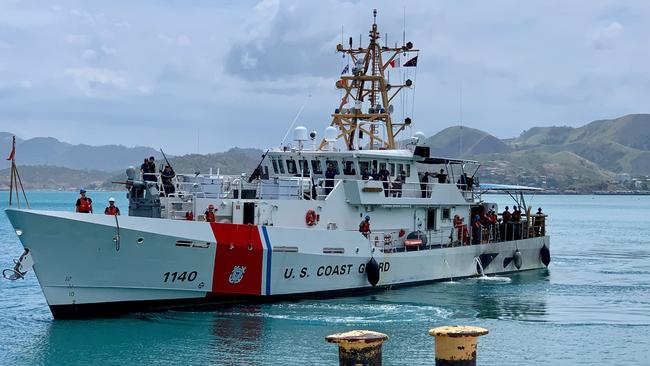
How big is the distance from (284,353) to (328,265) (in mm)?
6650

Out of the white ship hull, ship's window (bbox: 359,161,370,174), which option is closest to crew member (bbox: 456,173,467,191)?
ship's window (bbox: 359,161,370,174)

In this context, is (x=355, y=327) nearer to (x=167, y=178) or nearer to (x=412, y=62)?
(x=167, y=178)

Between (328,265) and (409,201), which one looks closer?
(328,265)

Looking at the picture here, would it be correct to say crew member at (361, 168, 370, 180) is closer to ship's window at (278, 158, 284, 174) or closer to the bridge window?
the bridge window

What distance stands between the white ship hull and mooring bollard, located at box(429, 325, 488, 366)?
14315 millimetres

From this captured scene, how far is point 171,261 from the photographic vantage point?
24203 mm

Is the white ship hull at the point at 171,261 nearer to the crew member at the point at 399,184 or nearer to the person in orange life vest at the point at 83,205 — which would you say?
the person in orange life vest at the point at 83,205

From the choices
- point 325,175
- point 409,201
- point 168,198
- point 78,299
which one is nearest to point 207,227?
point 168,198

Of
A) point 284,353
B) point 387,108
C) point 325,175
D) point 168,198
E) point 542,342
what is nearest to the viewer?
point 284,353

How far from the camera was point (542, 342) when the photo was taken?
23.5 metres

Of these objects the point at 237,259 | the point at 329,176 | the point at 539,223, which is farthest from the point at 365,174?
the point at 539,223

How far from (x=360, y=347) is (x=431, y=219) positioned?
22820 millimetres

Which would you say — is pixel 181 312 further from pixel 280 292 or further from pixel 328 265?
pixel 328 265

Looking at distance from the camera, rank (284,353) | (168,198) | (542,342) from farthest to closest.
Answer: (168,198) < (542,342) < (284,353)
